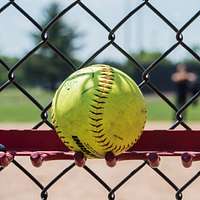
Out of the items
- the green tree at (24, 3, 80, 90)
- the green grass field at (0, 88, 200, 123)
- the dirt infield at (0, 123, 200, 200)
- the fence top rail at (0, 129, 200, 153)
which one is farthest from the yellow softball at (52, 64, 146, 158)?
the green tree at (24, 3, 80, 90)

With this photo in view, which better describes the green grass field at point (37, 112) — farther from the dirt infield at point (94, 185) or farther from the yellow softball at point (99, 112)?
the yellow softball at point (99, 112)

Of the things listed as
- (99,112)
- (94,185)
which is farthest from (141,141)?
(94,185)

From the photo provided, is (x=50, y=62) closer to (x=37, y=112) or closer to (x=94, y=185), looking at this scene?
(x=37, y=112)

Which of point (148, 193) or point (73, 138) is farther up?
point (148, 193)

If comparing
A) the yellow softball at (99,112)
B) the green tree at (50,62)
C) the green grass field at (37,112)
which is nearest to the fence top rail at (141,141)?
the yellow softball at (99,112)

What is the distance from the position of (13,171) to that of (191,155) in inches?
198

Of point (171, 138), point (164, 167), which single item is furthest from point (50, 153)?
point (164, 167)

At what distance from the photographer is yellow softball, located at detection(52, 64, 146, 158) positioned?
1331 millimetres

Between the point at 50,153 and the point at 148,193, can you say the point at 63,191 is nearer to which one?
the point at 148,193

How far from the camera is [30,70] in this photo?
4678 centimetres

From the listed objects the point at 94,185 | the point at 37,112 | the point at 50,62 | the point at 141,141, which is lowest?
the point at 141,141

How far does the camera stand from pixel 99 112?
1.33 m

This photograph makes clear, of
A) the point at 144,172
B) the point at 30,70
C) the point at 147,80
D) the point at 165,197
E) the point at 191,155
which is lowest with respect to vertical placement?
the point at 191,155

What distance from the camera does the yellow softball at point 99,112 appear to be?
4.37 ft
